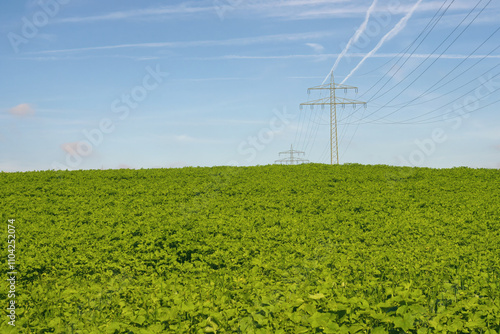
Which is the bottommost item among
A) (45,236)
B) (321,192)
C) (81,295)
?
(81,295)

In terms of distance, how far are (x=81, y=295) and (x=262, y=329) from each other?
426 cm

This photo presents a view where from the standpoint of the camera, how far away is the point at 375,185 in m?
17.2

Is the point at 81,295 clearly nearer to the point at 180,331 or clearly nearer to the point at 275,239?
the point at 180,331

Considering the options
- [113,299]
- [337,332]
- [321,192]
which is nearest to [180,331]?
[337,332]

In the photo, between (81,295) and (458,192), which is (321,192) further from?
(81,295)

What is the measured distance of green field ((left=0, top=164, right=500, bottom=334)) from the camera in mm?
4684

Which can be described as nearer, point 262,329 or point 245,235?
point 262,329

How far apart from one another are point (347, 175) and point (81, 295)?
1445 cm

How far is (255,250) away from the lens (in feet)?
32.7

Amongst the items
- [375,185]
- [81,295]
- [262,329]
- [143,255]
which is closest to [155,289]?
[81,295]

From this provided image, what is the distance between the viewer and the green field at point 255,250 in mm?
4684

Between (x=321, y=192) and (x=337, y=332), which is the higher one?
(x=321, y=192)

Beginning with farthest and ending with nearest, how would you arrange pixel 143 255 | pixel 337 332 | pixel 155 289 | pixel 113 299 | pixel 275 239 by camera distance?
pixel 275 239 → pixel 143 255 → pixel 155 289 → pixel 113 299 → pixel 337 332

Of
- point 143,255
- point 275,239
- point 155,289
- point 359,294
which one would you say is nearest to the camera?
point 359,294
